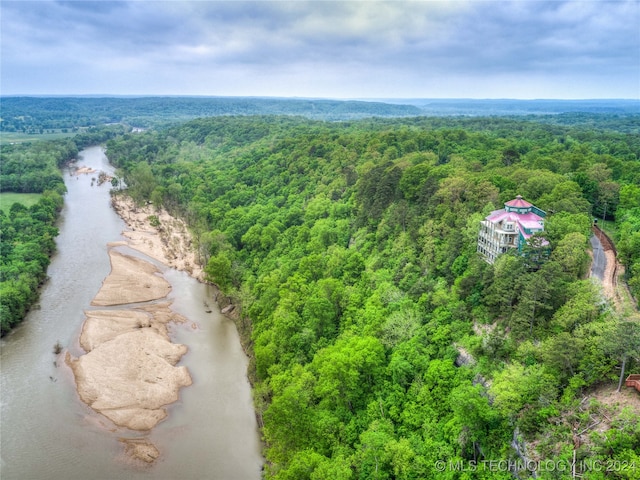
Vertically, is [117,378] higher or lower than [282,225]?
lower

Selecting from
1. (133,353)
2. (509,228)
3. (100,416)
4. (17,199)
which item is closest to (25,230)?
(17,199)

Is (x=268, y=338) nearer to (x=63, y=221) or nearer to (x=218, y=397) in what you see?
(x=218, y=397)

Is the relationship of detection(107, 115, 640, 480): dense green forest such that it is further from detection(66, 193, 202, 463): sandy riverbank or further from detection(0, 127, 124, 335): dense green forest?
detection(0, 127, 124, 335): dense green forest

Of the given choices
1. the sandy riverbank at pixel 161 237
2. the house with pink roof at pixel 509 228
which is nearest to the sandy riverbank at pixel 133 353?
the sandy riverbank at pixel 161 237

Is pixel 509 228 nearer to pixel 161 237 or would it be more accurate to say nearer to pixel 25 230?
pixel 161 237

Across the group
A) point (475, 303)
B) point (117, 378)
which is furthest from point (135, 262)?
point (475, 303)

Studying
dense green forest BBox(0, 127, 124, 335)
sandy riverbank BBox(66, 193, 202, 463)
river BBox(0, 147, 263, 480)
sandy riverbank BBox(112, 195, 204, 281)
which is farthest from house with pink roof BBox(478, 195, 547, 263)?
dense green forest BBox(0, 127, 124, 335)
